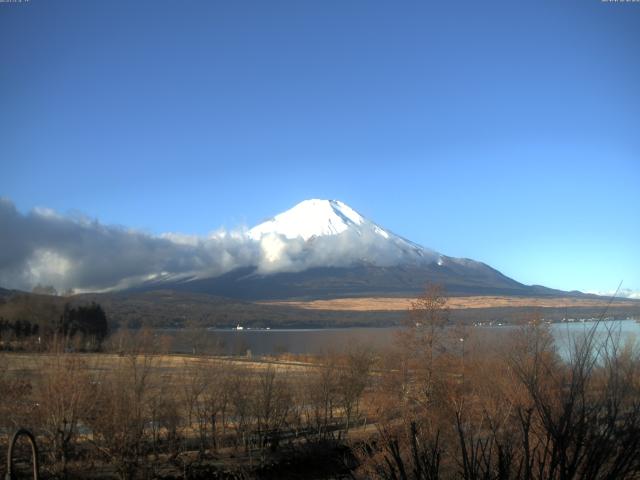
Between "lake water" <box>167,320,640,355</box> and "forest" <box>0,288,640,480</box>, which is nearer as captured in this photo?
"lake water" <box>167,320,640,355</box>

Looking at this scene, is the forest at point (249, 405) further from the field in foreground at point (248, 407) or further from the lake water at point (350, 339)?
the lake water at point (350, 339)

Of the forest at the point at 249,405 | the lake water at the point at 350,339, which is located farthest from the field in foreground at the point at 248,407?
the lake water at the point at 350,339

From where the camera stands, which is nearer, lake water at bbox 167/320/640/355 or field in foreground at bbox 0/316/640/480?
lake water at bbox 167/320/640/355

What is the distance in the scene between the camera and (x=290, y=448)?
24375mm

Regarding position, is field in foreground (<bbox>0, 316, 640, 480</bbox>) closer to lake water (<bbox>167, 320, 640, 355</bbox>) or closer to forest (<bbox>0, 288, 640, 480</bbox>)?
forest (<bbox>0, 288, 640, 480</bbox>)

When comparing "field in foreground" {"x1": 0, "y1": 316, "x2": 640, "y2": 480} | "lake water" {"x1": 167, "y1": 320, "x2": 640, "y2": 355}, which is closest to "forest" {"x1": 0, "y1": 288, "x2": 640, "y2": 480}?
"field in foreground" {"x1": 0, "y1": 316, "x2": 640, "y2": 480}

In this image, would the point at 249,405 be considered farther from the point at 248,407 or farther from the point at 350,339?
the point at 350,339

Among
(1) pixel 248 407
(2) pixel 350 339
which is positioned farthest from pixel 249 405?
(2) pixel 350 339

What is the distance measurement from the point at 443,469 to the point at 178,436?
1499 cm

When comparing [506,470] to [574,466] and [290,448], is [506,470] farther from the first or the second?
[290,448]

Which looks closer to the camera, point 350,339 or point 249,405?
point 249,405

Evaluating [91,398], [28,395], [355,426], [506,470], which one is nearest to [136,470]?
[91,398]

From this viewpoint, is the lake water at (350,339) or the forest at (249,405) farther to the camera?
the forest at (249,405)

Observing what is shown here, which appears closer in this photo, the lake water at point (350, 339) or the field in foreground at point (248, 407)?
the lake water at point (350, 339)
